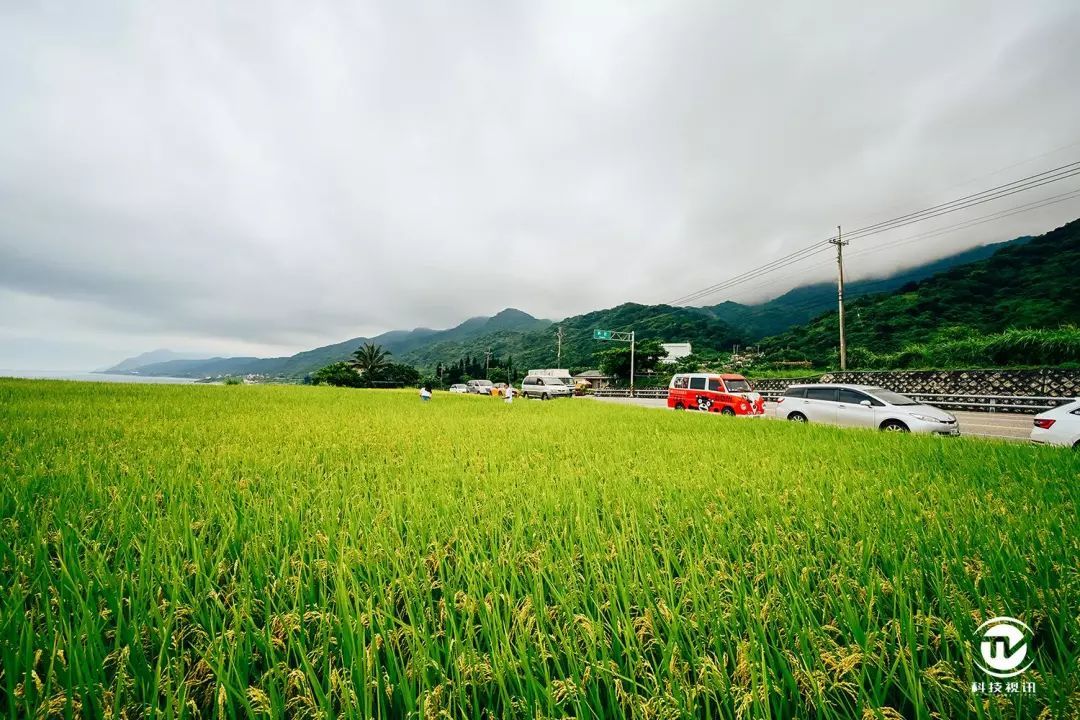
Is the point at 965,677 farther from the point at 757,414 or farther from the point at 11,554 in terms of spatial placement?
the point at 757,414

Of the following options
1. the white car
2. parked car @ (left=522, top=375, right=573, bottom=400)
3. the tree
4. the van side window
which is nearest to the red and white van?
the van side window

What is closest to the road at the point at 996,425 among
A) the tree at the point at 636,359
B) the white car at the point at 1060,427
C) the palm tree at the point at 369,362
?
the white car at the point at 1060,427

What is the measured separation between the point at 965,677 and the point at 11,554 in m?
4.37

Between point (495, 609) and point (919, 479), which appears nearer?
point (495, 609)

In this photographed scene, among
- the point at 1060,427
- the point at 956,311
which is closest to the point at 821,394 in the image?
the point at 1060,427

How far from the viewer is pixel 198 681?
52.1 inches

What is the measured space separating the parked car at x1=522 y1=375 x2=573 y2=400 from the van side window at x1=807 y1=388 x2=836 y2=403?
725 inches

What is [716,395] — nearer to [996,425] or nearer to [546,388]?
[996,425]

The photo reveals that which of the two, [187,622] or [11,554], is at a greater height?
[11,554]

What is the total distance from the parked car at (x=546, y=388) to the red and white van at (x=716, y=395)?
11376 mm

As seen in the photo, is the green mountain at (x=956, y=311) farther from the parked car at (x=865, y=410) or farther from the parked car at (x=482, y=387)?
the parked car at (x=482, y=387)

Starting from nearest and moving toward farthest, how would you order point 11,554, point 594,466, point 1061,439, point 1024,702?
1. point 1024,702
2. point 11,554
3. point 594,466
4. point 1061,439

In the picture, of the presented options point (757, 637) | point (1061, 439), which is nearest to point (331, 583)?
point (757, 637)

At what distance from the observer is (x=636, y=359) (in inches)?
2031
